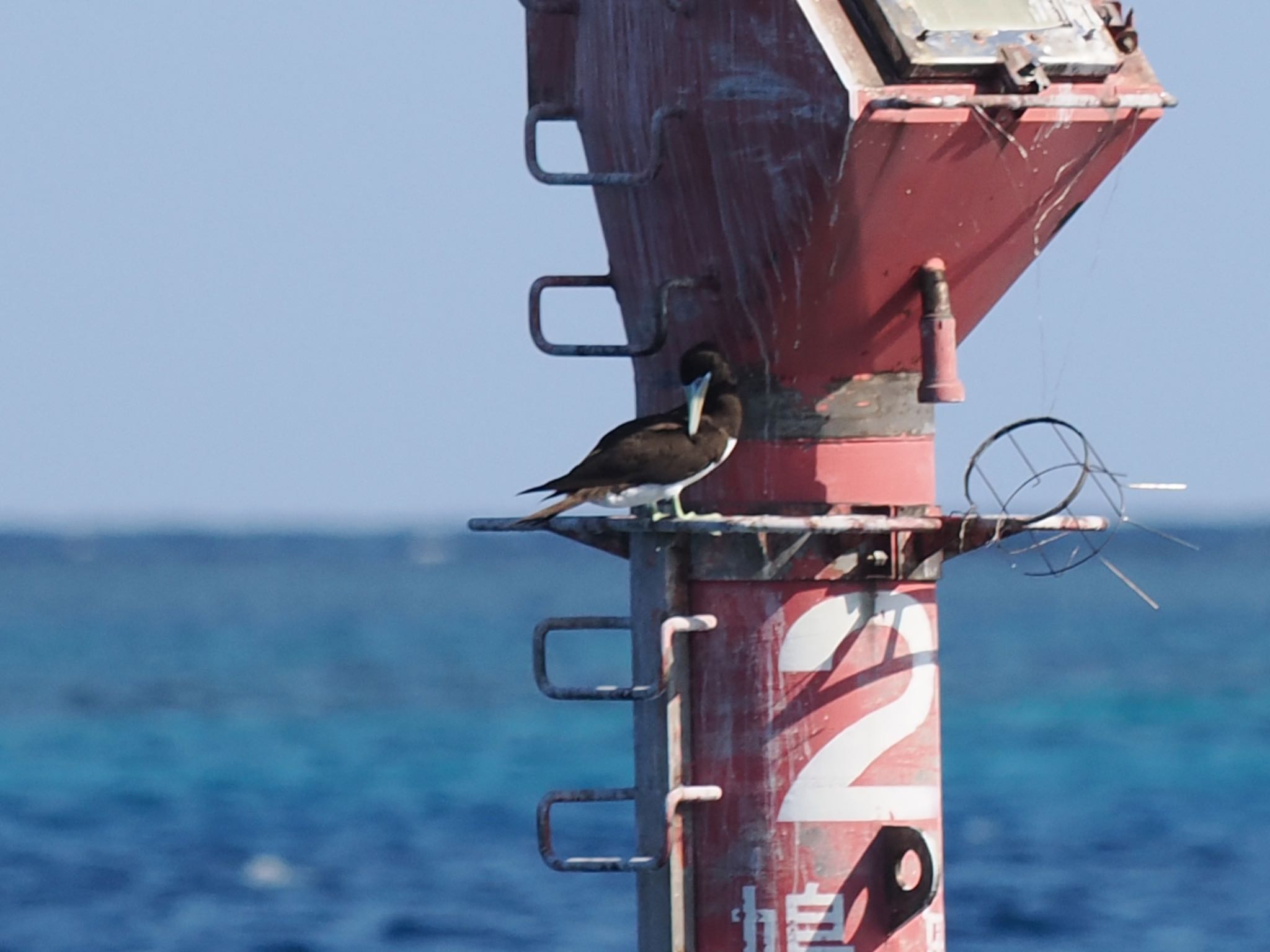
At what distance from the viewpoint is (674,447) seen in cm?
554

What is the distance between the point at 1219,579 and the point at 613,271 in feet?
419

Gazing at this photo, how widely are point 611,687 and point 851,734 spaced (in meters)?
0.54

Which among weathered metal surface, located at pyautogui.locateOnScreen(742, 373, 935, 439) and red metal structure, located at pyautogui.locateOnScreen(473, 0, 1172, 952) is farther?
weathered metal surface, located at pyautogui.locateOnScreen(742, 373, 935, 439)

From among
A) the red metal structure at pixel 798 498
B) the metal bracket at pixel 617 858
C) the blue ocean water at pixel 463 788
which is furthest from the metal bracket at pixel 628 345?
the blue ocean water at pixel 463 788

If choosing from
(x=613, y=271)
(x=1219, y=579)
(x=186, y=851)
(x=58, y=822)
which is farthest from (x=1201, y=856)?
(x=1219, y=579)

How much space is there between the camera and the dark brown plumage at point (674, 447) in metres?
5.52

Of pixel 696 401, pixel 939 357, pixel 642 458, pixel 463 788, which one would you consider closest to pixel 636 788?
pixel 642 458

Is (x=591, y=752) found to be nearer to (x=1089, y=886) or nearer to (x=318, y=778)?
(x=318, y=778)

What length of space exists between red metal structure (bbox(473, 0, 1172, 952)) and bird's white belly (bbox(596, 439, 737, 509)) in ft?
0.19

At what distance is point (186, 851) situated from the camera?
29047 mm

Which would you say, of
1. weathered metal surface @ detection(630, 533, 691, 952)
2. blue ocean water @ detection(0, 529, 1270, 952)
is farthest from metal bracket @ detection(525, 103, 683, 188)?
blue ocean water @ detection(0, 529, 1270, 952)

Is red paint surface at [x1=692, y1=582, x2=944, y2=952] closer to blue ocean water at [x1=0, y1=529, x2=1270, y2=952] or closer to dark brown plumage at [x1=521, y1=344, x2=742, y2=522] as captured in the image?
dark brown plumage at [x1=521, y1=344, x2=742, y2=522]

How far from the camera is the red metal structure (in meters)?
5.40

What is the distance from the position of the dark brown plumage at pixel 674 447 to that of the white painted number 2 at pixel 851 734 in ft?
1.29
